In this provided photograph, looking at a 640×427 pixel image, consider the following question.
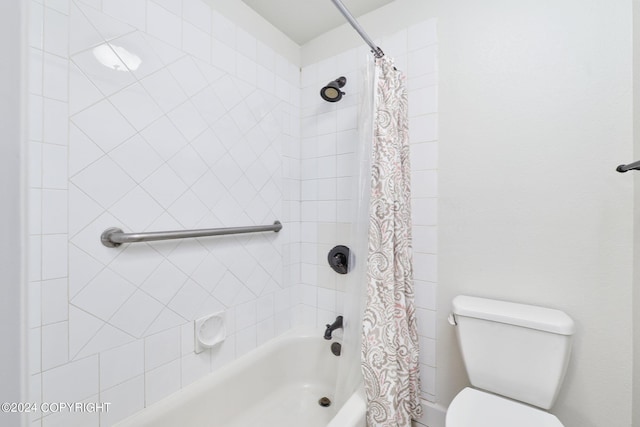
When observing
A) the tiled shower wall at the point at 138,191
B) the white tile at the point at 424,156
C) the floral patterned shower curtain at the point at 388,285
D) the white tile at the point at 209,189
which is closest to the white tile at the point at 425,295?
the floral patterned shower curtain at the point at 388,285

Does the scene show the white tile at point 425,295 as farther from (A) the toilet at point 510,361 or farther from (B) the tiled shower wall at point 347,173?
(A) the toilet at point 510,361

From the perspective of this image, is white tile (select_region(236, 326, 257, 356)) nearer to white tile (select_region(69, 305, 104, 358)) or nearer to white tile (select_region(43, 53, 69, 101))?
white tile (select_region(69, 305, 104, 358))

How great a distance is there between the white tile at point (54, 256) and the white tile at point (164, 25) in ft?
2.87

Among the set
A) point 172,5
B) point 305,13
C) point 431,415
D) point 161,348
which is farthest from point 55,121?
point 431,415

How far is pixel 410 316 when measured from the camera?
1.29m

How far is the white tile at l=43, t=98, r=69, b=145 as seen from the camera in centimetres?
84

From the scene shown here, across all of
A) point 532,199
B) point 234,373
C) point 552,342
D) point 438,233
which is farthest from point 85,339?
point 532,199

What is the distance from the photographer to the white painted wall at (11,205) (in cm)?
19

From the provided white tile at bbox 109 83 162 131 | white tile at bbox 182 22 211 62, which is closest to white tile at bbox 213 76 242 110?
white tile at bbox 182 22 211 62

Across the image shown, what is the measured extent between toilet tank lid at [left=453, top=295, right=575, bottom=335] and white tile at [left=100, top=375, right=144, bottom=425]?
1.32 meters

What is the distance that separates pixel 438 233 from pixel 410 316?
43 centimetres

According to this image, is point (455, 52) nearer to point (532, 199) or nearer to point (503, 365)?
point (532, 199)

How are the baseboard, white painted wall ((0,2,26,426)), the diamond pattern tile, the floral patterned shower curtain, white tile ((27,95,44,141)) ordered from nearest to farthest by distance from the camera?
1. white painted wall ((0,2,26,426))
2. white tile ((27,95,44,141))
3. the diamond pattern tile
4. the floral patterned shower curtain
5. the baseboard

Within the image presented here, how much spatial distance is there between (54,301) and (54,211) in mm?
290
